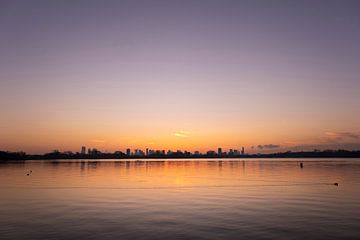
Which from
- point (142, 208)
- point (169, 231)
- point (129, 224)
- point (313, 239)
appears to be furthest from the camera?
point (142, 208)

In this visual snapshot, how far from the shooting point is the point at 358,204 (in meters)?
31.6

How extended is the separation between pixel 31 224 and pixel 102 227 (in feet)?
16.8

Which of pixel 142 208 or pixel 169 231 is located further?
pixel 142 208

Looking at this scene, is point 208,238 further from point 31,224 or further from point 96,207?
point 96,207

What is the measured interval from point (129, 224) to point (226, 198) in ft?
52.0

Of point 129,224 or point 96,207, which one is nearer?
point 129,224

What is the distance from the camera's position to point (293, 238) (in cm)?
1886

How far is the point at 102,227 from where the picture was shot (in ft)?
71.7

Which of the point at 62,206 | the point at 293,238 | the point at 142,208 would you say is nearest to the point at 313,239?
the point at 293,238

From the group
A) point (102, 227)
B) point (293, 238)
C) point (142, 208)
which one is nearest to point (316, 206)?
point (293, 238)

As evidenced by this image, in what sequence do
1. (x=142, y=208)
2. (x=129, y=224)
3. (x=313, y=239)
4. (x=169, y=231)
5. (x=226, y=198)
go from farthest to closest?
(x=226, y=198)
(x=142, y=208)
(x=129, y=224)
(x=169, y=231)
(x=313, y=239)

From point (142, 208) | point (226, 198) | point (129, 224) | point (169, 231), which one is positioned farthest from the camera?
point (226, 198)

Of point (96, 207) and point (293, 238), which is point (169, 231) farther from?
point (96, 207)

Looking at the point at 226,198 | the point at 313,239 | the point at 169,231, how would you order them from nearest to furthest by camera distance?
the point at 313,239 → the point at 169,231 → the point at 226,198
